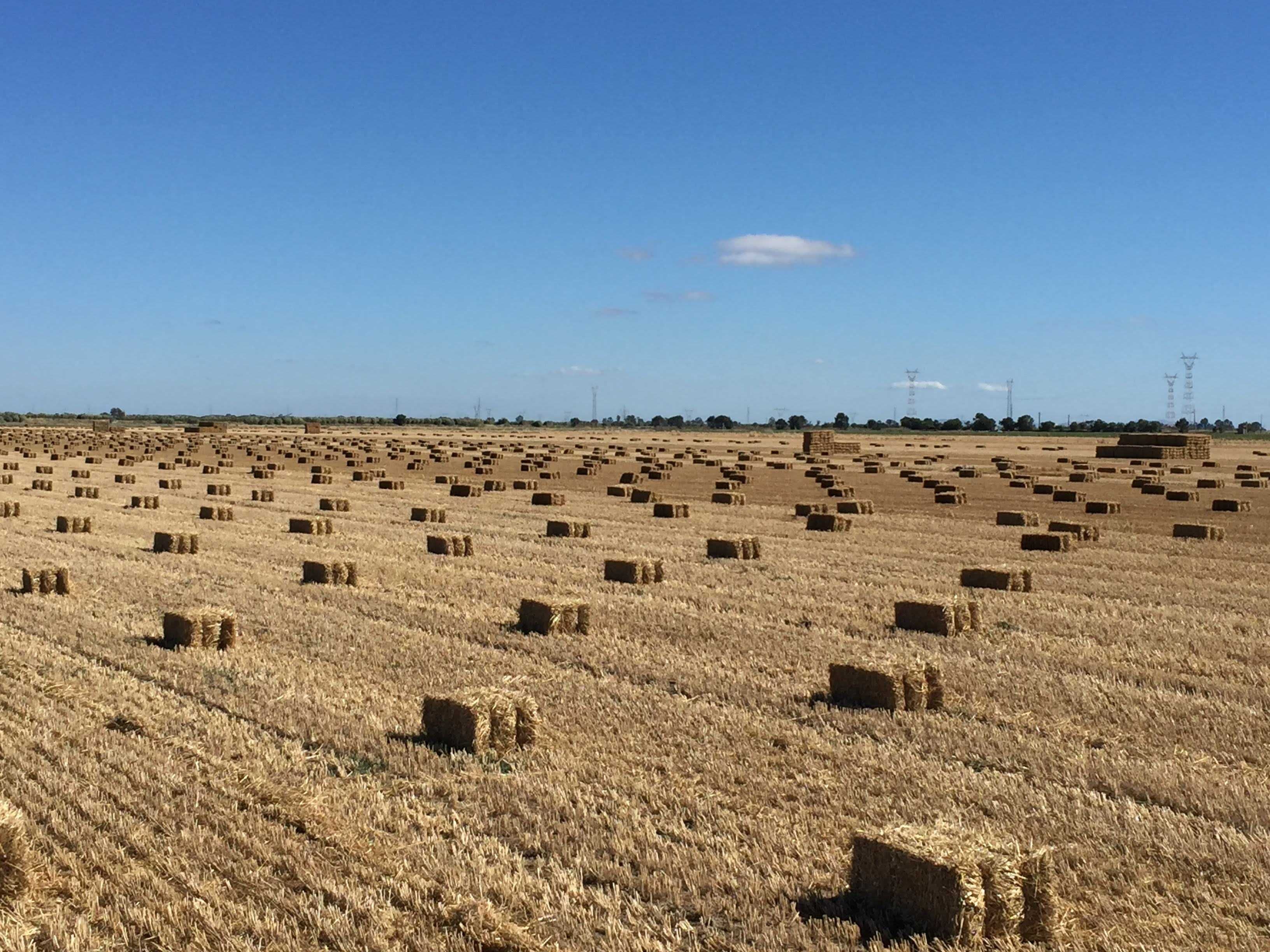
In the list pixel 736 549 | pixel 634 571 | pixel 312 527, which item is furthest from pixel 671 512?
pixel 634 571

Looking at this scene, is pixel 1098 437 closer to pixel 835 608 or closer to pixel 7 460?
pixel 7 460

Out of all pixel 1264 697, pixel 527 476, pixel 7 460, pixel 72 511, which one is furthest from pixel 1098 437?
pixel 1264 697

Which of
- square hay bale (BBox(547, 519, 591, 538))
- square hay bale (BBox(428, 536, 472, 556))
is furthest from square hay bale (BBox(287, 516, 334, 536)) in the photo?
square hay bale (BBox(547, 519, 591, 538))

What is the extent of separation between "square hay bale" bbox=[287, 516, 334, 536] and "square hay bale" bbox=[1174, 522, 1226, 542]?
20.7 meters

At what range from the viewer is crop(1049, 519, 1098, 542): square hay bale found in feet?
97.1

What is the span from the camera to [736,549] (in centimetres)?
2575

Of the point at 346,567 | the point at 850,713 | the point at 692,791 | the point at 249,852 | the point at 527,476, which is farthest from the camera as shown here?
the point at 527,476

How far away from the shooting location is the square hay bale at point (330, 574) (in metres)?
21.3

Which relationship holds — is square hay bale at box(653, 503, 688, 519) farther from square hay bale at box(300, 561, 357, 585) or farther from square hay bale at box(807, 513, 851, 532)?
square hay bale at box(300, 561, 357, 585)

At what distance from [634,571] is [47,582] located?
9.61m

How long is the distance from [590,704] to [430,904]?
509 centimetres

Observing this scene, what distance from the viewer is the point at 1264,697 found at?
42.6ft

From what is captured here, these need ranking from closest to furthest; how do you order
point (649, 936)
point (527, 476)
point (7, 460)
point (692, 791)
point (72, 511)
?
point (649, 936), point (692, 791), point (72, 511), point (527, 476), point (7, 460)

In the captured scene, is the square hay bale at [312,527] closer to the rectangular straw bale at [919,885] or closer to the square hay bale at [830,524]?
the square hay bale at [830,524]
